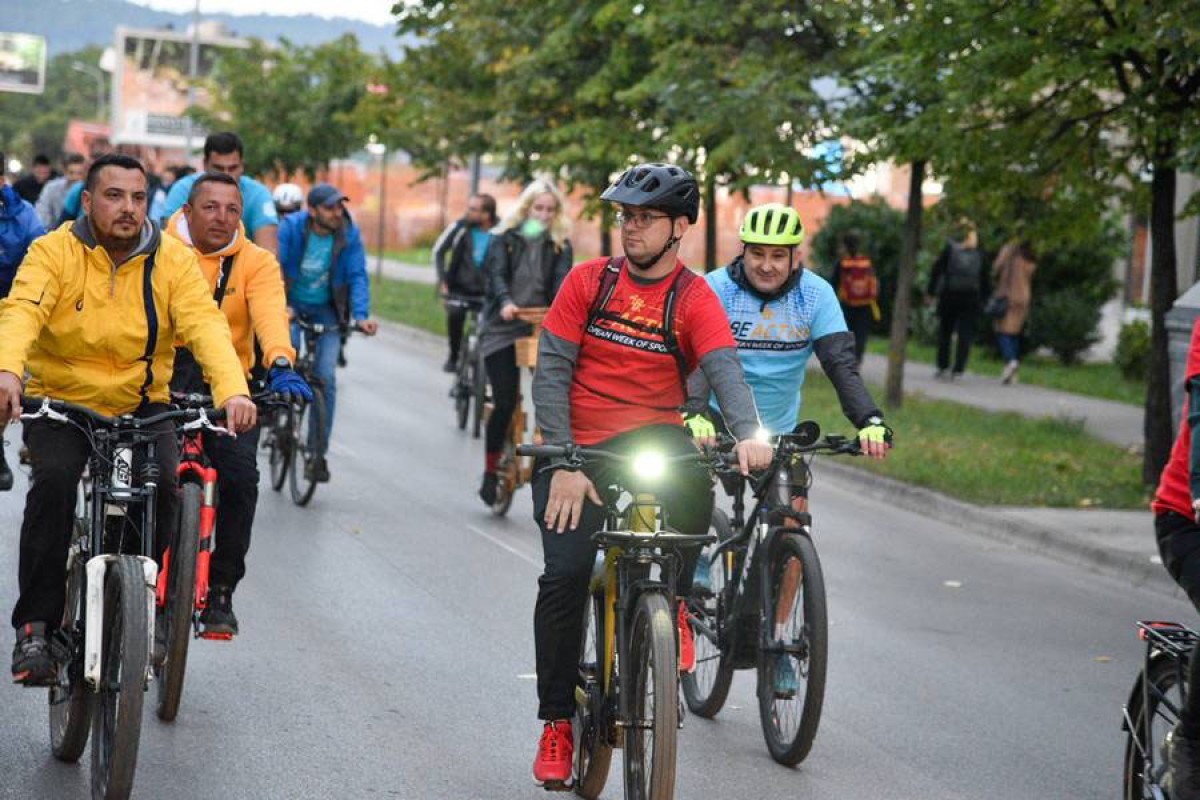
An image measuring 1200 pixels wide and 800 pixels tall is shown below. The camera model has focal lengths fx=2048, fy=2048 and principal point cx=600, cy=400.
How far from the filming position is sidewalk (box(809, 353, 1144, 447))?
Answer: 761 inches

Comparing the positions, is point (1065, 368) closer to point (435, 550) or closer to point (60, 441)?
point (435, 550)

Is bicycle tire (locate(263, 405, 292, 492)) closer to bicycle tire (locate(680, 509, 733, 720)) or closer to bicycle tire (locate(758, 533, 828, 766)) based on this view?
bicycle tire (locate(680, 509, 733, 720))

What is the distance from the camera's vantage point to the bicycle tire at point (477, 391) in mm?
15470

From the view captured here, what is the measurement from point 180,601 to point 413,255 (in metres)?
59.2

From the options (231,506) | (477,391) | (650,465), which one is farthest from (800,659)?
(477,391)

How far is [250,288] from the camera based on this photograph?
24.4 ft

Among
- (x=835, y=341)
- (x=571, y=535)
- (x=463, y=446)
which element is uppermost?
(x=835, y=341)

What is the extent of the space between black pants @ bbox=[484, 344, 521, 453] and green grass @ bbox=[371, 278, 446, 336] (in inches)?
637

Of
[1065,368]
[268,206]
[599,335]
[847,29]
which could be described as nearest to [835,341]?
[599,335]

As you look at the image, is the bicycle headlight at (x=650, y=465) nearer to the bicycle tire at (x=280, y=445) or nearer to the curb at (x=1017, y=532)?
the curb at (x=1017, y=532)

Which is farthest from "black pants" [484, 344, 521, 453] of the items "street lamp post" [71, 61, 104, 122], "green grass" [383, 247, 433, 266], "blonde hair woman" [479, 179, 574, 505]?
"street lamp post" [71, 61, 104, 122]

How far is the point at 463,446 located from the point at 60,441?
9.90 metres

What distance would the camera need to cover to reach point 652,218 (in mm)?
5816

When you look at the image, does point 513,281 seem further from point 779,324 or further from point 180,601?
point 180,601
